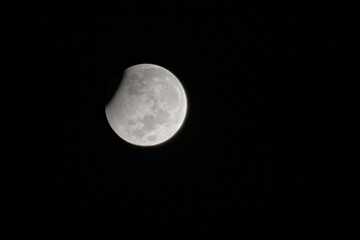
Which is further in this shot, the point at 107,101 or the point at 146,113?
the point at 107,101

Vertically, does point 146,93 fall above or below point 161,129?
above

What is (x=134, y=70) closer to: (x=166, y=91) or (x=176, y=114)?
(x=166, y=91)

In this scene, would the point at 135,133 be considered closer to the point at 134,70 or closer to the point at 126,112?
the point at 126,112

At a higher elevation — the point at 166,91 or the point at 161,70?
the point at 161,70

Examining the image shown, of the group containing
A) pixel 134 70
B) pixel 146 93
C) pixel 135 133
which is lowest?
pixel 135 133

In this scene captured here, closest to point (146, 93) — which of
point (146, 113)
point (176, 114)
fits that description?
point (146, 113)

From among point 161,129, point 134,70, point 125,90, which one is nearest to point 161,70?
point 134,70
